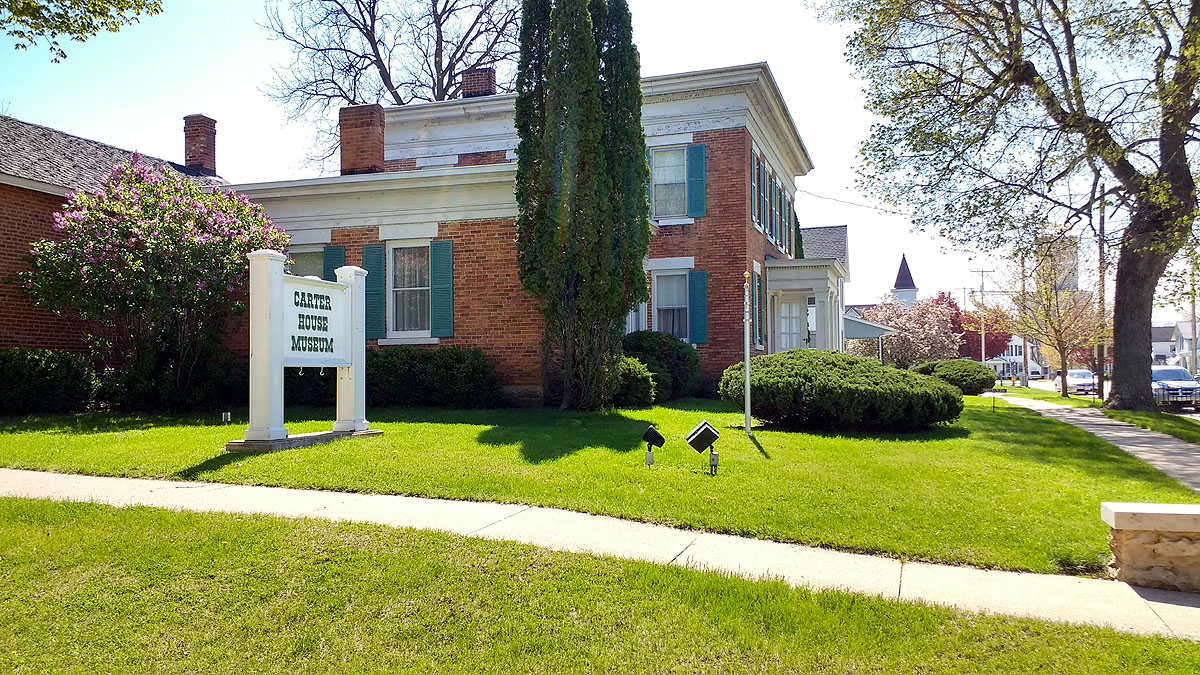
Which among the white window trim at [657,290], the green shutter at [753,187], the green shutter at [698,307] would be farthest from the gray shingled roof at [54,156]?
the green shutter at [753,187]

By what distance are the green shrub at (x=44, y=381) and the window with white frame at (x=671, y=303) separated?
38.6ft

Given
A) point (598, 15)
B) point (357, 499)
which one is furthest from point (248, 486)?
A: point (598, 15)

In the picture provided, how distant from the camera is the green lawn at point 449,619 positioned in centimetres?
383

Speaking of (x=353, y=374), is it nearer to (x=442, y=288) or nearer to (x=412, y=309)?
(x=442, y=288)

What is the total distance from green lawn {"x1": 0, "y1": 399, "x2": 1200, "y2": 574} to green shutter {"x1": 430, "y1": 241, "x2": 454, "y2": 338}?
3.44 meters

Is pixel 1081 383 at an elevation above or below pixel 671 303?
below

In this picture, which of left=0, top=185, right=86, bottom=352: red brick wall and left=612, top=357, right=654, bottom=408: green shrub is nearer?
left=612, top=357, right=654, bottom=408: green shrub

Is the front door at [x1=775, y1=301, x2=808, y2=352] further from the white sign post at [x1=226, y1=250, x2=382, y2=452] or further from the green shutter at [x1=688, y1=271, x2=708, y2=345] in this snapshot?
the white sign post at [x1=226, y1=250, x2=382, y2=452]

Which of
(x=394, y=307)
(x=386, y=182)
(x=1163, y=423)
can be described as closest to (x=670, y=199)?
(x=386, y=182)

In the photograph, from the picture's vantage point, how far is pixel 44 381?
13180mm

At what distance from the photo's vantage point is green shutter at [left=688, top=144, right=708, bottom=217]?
739 inches

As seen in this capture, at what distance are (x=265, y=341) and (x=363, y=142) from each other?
937cm

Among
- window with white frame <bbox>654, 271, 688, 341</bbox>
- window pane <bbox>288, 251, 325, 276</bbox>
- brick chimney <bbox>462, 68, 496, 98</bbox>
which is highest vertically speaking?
brick chimney <bbox>462, 68, 496, 98</bbox>

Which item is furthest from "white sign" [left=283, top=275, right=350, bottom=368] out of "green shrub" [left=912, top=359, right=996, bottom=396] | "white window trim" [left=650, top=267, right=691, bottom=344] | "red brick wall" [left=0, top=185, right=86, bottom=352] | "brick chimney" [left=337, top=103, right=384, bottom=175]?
"green shrub" [left=912, top=359, right=996, bottom=396]
